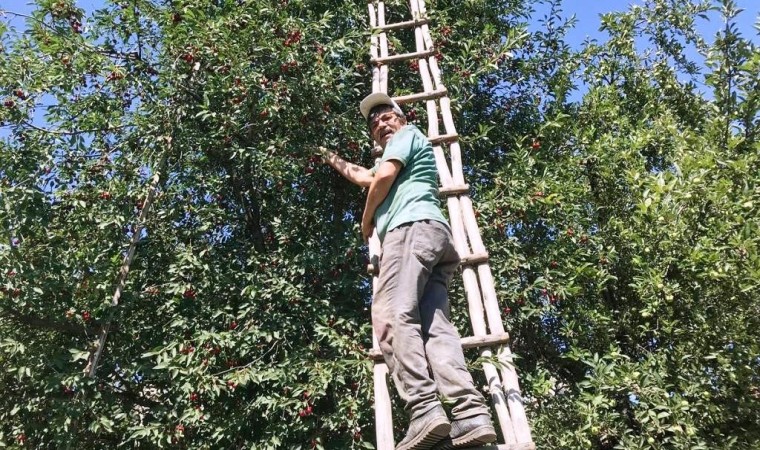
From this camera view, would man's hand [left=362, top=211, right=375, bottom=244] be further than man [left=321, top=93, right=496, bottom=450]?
Yes

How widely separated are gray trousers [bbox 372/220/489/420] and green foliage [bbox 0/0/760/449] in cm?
104

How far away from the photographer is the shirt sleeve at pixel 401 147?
2.85 m

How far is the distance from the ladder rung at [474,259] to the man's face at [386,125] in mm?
770

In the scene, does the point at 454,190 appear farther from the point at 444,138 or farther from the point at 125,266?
the point at 125,266

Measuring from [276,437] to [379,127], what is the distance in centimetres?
202

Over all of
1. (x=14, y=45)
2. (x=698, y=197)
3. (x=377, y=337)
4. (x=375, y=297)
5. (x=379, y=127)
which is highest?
(x=14, y=45)

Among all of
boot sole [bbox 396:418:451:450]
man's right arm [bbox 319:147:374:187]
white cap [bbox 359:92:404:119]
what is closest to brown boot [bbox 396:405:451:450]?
boot sole [bbox 396:418:451:450]

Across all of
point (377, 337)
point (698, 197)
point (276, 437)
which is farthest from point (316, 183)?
point (698, 197)

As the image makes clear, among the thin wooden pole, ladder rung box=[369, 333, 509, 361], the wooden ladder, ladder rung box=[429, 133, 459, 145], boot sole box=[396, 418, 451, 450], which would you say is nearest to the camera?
boot sole box=[396, 418, 451, 450]

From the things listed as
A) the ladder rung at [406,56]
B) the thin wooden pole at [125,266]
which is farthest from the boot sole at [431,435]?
the ladder rung at [406,56]

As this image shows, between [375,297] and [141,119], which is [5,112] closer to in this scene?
[141,119]

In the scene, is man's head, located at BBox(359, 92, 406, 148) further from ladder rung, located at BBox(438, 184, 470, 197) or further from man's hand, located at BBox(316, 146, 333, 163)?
man's hand, located at BBox(316, 146, 333, 163)

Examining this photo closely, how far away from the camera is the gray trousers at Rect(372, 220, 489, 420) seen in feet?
7.91

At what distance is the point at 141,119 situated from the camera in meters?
4.18
